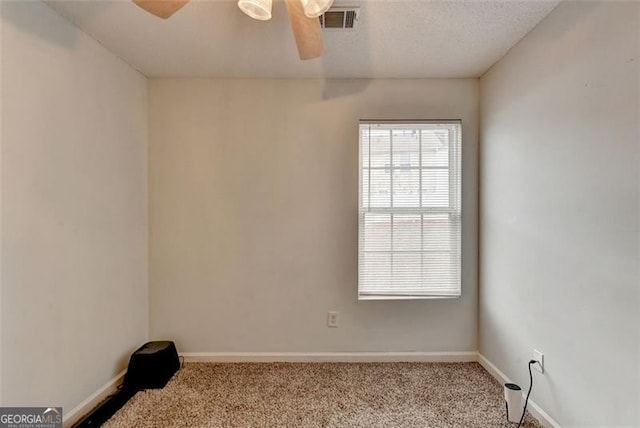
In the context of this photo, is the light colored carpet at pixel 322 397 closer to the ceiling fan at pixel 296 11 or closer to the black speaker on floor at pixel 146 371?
the black speaker on floor at pixel 146 371

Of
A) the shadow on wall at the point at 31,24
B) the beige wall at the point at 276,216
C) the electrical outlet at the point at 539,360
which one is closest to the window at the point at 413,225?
the beige wall at the point at 276,216

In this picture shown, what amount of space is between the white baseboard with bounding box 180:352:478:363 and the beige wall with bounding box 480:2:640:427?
1.32 feet

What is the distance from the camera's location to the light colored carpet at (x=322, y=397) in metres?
1.89

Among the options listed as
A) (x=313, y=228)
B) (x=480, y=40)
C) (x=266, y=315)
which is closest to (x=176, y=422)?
(x=266, y=315)

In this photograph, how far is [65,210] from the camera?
5.94 feet

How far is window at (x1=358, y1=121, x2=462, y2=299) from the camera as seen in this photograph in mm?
2596

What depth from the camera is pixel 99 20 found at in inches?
72.6

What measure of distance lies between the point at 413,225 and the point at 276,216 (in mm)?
1122

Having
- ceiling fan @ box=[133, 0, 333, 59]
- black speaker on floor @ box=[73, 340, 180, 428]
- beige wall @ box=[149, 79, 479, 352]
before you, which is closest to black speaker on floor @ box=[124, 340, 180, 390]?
black speaker on floor @ box=[73, 340, 180, 428]

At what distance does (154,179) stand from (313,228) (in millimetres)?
1360

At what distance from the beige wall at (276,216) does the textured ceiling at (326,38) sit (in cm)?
19

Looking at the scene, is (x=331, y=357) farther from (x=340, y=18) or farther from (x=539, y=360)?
(x=340, y=18)

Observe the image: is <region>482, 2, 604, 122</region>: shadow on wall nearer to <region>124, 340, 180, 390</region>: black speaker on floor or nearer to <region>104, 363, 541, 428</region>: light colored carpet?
<region>104, 363, 541, 428</region>: light colored carpet

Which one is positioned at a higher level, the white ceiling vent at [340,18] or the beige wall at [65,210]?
the white ceiling vent at [340,18]
